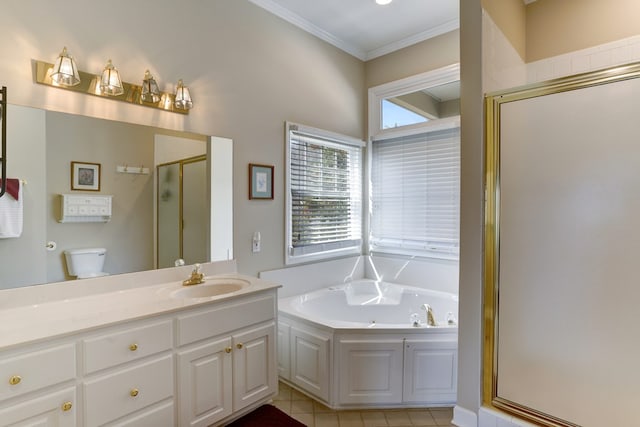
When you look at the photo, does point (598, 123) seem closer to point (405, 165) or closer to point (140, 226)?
point (405, 165)

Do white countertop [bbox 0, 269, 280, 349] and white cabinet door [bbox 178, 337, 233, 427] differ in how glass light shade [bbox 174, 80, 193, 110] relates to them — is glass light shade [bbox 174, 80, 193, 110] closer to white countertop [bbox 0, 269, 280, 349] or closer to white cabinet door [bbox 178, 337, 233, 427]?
white countertop [bbox 0, 269, 280, 349]

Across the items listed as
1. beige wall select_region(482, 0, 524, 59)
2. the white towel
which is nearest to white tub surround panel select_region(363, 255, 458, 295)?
beige wall select_region(482, 0, 524, 59)

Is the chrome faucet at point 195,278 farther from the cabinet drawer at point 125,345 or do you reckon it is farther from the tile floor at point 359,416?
the tile floor at point 359,416

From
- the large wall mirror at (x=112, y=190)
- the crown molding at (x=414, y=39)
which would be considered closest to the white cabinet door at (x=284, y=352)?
the large wall mirror at (x=112, y=190)

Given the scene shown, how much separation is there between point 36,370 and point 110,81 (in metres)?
1.47

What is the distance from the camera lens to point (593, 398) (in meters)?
1.63

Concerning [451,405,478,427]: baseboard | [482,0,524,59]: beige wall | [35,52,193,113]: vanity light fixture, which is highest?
[482,0,524,59]: beige wall

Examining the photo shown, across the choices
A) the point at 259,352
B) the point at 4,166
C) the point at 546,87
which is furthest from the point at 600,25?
the point at 4,166

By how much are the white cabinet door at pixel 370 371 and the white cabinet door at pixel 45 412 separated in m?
1.42

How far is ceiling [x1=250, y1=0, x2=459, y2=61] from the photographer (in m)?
2.73

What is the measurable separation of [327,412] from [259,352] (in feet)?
2.15

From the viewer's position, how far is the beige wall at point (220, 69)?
171 centimetres

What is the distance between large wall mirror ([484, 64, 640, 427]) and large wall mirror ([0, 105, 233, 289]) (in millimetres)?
1835

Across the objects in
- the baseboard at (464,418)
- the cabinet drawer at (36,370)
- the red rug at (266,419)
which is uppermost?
the cabinet drawer at (36,370)
